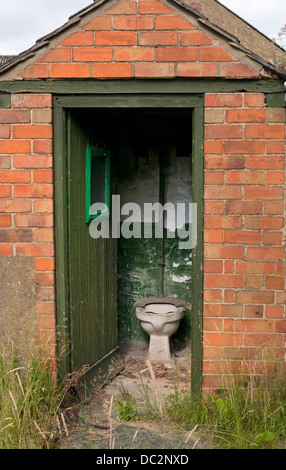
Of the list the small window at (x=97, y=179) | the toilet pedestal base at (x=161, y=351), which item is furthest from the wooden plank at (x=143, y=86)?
the toilet pedestal base at (x=161, y=351)

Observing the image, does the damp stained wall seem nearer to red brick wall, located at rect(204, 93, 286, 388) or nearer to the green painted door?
the green painted door

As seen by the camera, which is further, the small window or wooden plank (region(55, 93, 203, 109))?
the small window

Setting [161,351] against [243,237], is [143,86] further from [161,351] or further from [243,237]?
[161,351]

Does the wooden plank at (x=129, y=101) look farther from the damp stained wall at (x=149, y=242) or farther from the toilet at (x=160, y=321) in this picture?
the toilet at (x=160, y=321)

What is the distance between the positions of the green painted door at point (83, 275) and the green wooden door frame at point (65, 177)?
0.11 m

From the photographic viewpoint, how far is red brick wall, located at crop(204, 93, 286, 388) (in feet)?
11.0

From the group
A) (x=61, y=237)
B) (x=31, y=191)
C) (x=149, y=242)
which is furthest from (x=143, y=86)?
(x=149, y=242)

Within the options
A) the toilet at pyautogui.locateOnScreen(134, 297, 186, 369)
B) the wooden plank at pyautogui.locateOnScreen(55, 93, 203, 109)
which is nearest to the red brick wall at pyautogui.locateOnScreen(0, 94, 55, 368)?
the wooden plank at pyautogui.locateOnScreen(55, 93, 203, 109)

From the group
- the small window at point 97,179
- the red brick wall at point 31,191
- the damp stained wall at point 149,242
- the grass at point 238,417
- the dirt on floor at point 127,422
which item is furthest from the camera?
the damp stained wall at point 149,242

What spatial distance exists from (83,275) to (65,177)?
88 centimetres

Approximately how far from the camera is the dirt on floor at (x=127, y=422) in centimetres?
315

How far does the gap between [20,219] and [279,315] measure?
79.3 inches

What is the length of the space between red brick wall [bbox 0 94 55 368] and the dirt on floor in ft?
1.97

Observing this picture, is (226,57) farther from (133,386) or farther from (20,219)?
(133,386)
